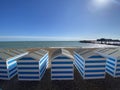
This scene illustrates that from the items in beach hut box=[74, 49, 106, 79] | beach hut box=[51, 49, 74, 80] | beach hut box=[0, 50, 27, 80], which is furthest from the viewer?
beach hut box=[0, 50, 27, 80]

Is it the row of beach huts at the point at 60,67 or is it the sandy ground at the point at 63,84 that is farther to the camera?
the row of beach huts at the point at 60,67

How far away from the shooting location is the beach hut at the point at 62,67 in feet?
32.8

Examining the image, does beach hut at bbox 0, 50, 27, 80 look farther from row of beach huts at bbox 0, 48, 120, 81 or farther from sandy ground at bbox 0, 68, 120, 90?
sandy ground at bbox 0, 68, 120, 90

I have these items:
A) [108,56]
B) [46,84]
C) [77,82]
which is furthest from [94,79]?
[46,84]

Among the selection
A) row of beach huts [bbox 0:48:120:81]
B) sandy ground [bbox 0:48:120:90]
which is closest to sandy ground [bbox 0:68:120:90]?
sandy ground [bbox 0:48:120:90]

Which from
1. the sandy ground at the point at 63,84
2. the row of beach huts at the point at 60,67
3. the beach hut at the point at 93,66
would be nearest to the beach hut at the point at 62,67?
the row of beach huts at the point at 60,67

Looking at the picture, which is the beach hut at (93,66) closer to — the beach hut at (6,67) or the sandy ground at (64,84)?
the sandy ground at (64,84)

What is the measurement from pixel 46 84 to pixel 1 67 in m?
4.85

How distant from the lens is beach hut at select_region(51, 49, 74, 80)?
9.98m

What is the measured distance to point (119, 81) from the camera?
1025 cm

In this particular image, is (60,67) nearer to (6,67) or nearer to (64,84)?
(64,84)

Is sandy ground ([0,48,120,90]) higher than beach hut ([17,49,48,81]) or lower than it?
lower

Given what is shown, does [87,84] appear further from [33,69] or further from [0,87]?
[0,87]

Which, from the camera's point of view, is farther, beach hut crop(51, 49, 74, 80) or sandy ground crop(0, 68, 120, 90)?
beach hut crop(51, 49, 74, 80)
